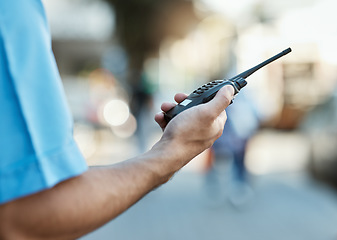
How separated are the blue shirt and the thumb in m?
0.45

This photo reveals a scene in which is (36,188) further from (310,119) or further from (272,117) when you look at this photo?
(272,117)

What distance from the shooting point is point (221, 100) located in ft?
4.16

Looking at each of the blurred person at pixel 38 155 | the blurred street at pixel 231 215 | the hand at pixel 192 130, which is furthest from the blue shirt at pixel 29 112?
the blurred street at pixel 231 215

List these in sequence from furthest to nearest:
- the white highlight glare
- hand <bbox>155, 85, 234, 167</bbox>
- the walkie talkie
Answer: the white highlight glare, the walkie talkie, hand <bbox>155, 85, 234, 167</bbox>

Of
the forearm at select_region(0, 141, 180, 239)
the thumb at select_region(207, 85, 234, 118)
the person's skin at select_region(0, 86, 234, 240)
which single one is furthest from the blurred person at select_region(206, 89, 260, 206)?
the forearm at select_region(0, 141, 180, 239)

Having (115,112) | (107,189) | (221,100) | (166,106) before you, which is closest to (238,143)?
(166,106)

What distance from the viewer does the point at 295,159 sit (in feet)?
28.9

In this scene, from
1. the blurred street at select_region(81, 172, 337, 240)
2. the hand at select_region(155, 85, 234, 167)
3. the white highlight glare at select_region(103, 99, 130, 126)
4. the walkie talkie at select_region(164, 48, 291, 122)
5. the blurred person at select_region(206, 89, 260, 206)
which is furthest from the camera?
the white highlight glare at select_region(103, 99, 130, 126)

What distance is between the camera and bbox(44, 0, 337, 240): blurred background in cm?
534

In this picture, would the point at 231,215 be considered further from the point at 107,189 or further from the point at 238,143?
the point at 107,189

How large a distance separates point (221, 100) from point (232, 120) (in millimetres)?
4814

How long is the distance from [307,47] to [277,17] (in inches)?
65.4

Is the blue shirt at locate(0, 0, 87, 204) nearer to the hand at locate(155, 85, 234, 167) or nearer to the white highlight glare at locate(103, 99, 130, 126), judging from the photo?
the hand at locate(155, 85, 234, 167)

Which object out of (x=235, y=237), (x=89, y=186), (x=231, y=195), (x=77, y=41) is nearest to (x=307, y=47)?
(x=231, y=195)
